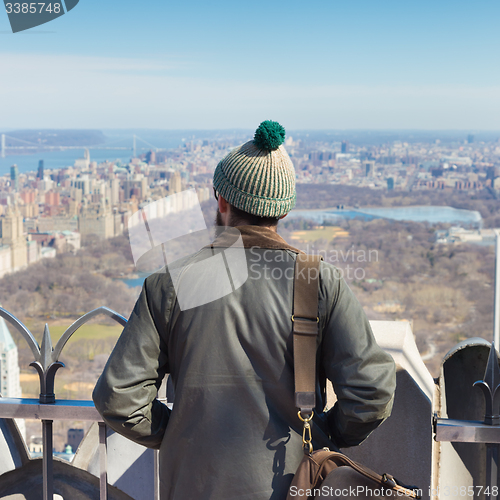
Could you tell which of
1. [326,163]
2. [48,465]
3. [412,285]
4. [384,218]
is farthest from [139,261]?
[326,163]

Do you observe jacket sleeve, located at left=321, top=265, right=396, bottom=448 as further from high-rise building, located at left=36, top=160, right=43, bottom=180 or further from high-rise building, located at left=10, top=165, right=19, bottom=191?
high-rise building, located at left=36, top=160, right=43, bottom=180

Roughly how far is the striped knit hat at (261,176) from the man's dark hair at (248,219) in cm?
2

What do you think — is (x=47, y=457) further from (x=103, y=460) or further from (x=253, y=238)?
(x=253, y=238)

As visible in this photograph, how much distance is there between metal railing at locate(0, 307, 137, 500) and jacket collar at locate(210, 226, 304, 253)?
1.64 feet

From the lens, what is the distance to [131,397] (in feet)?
3.96

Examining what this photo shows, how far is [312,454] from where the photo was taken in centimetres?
114

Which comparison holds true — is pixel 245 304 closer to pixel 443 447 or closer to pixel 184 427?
pixel 184 427

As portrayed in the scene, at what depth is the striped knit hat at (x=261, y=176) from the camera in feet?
4.06

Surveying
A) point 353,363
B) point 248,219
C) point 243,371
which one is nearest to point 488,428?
point 353,363

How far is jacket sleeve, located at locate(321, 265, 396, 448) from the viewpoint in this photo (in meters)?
1.14

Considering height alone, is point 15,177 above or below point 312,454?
below

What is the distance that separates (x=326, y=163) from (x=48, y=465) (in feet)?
248

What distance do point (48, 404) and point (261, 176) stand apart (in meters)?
0.99

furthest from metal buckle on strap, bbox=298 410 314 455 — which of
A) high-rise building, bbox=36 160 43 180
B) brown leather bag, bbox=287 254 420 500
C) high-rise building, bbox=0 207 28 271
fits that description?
high-rise building, bbox=36 160 43 180
